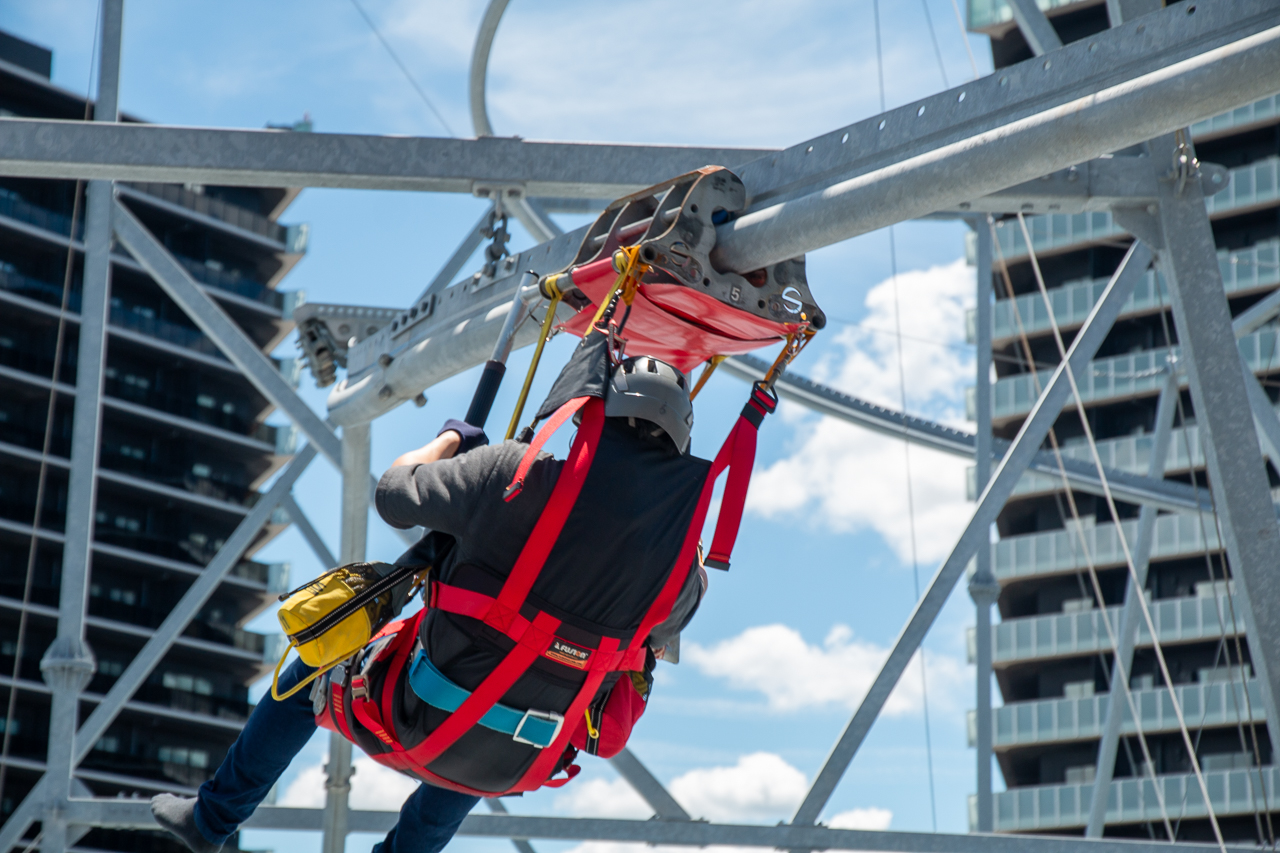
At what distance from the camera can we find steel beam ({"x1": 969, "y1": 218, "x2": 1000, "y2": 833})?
1122cm

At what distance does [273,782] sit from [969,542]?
5.42 m

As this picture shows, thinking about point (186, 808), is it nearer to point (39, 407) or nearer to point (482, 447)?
point (482, 447)

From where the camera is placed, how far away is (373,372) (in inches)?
270

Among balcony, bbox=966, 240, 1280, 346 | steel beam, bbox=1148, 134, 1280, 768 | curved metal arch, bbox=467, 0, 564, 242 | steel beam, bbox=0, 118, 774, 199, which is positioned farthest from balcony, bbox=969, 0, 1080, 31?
steel beam, bbox=1148, 134, 1280, 768

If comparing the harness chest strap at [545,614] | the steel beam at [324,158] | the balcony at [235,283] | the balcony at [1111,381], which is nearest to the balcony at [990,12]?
the balcony at [1111,381]

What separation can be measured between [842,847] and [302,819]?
305 cm

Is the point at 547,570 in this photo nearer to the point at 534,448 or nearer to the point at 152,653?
the point at 534,448

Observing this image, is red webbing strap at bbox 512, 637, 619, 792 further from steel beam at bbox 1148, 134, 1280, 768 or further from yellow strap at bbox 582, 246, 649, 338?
steel beam at bbox 1148, 134, 1280, 768

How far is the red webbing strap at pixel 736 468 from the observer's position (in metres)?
4.50

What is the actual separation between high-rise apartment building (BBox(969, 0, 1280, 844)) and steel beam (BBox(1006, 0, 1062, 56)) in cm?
4161

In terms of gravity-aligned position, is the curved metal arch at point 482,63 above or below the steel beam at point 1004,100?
above

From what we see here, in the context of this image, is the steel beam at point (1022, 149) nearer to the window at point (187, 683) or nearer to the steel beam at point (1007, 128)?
the steel beam at point (1007, 128)

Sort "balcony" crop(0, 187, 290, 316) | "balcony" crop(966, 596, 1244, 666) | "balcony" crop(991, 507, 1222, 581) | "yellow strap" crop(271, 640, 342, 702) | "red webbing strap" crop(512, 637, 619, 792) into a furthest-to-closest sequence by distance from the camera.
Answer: "balcony" crop(0, 187, 290, 316), "balcony" crop(991, 507, 1222, 581), "balcony" crop(966, 596, 1244, 666), "yellow strap" crop(271, 640, 342, 702), "red webbing strap" crop(512, 637, 619, 792)

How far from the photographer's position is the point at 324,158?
214 inches
